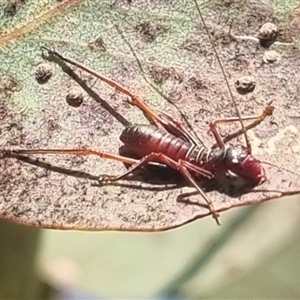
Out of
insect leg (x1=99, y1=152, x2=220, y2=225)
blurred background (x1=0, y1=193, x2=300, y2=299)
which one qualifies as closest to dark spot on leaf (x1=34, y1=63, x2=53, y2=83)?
insect leg (x1=99, y1=152, x2=220, y2=225)

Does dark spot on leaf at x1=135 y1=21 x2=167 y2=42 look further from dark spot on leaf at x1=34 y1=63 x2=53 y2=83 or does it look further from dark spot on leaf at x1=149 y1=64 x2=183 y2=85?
dark spot on leaf at x1=34 y1=63 x2=53 y2=83

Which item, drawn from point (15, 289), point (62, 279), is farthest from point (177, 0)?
point (62, 279)

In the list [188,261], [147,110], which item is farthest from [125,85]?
[188,261]

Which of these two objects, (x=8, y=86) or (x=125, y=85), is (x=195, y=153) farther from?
(x=8, y=86)

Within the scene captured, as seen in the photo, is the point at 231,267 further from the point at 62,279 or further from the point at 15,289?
the point at 15,289

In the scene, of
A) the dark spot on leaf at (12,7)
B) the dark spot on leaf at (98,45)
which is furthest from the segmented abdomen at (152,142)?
the dark spot on leaf at (12,7)
